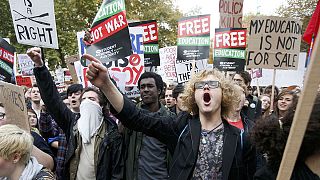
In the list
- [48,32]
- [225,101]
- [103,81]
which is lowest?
[225,101]

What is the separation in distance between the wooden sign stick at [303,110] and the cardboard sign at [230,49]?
7.03m

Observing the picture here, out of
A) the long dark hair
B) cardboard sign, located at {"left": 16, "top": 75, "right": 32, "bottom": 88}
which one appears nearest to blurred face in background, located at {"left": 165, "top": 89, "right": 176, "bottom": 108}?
cardboard sign, located at {"left": 16, "top": 75, "right": 32, "bottom": 88}

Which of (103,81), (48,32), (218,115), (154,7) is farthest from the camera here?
(154,7)

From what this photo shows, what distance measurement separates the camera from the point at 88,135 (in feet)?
13.1

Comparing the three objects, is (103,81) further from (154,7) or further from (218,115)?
(154,7)

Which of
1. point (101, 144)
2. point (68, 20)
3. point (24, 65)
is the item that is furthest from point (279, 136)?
point (68, 20)

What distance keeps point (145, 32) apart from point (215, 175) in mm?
5617

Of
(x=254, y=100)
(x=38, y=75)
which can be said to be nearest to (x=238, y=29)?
(x=254, y=100)

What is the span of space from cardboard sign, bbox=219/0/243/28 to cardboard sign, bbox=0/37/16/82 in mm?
4039

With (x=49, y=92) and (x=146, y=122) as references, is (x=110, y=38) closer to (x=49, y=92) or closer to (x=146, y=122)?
(x=49, y=92)

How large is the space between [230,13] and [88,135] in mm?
5019

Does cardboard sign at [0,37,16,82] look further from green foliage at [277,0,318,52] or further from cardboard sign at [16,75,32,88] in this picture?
green foliage at [277,0,318,52]

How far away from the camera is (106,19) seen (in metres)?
4.62

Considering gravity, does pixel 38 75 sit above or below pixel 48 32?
below
